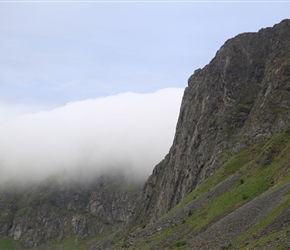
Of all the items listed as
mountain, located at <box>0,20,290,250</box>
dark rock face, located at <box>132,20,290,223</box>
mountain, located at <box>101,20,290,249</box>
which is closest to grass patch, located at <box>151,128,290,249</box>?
mountain, located at <box>0,20,290,250</box>

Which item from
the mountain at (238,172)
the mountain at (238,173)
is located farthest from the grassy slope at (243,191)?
the mountain at (238,172)

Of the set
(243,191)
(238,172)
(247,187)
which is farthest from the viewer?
(238,172)

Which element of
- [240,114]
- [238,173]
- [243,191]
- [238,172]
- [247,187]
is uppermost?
[240,114]

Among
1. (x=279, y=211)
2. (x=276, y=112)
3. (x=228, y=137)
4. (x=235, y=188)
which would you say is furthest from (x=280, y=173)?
(x=228, y=137)

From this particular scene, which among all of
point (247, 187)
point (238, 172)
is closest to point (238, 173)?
point (238, 172)

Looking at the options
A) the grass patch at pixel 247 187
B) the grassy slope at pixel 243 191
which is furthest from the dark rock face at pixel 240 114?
the grassy slope at pixel 243 191

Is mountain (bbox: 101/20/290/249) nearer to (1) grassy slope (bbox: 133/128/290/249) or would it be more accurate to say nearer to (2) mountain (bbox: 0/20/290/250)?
(2) mountain (bbox: 0/20/290/250)

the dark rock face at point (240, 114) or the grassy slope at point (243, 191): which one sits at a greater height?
the dark rock face at point (240, 114)

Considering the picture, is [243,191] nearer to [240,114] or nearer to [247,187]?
[247,187]

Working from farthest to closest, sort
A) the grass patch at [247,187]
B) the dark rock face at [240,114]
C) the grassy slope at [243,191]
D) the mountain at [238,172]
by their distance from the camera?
the dark rock face at [240,114] → the grass patch at [247,187] → the grassy slope at [243,191] → the mountain at [238,172]

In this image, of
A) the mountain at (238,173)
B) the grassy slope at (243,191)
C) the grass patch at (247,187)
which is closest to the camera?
the mountain at (238,173)

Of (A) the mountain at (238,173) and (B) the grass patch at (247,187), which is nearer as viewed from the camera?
(A) the mountain at (238,173)

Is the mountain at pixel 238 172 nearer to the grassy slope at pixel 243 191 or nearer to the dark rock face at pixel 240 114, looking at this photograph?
the dark rock face at pixel 240 114

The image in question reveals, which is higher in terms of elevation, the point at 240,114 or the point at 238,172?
the point at 240,114
